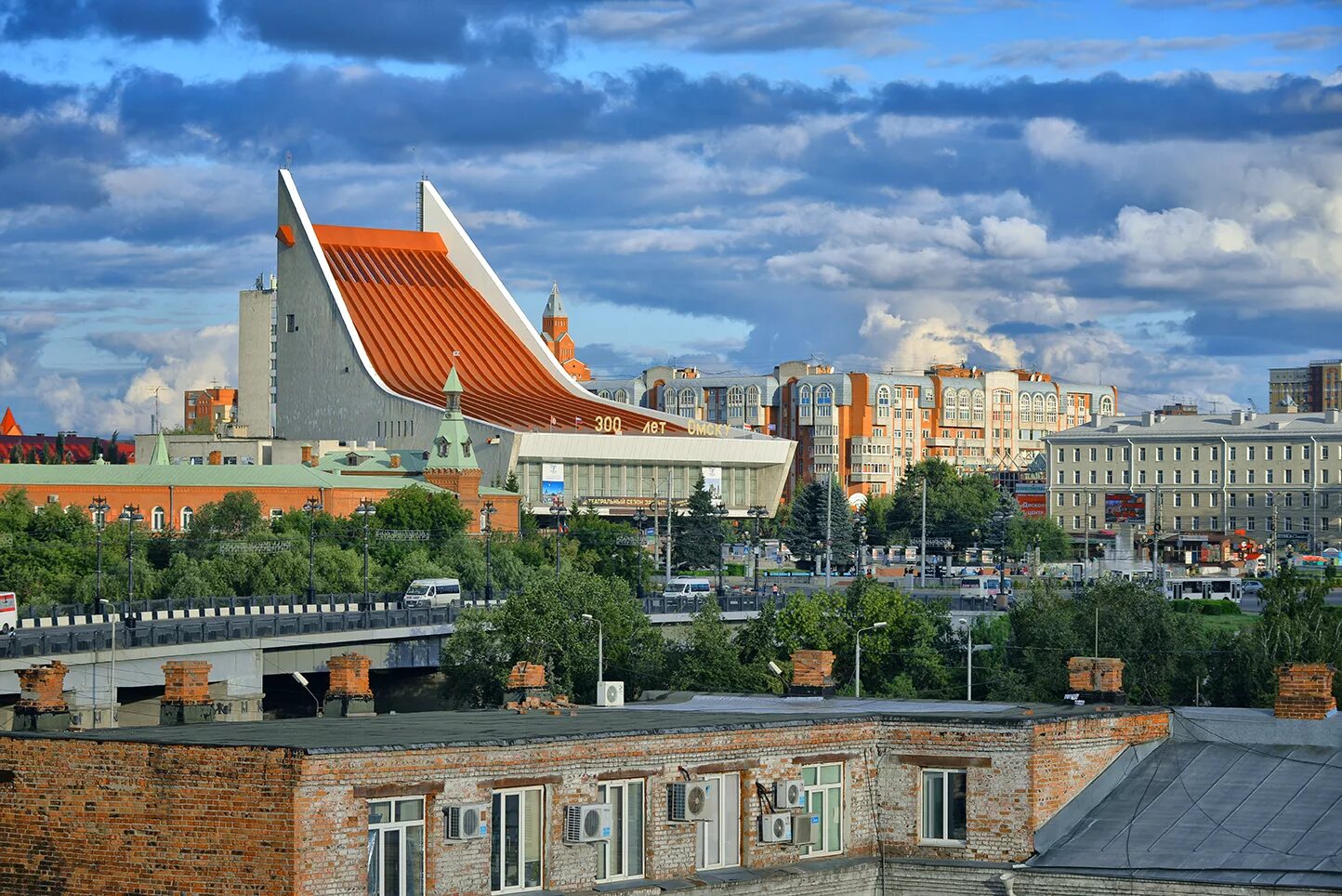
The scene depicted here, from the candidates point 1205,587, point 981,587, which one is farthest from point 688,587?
point 1205,587

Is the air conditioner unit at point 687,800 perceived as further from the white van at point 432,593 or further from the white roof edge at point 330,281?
the white roof edge at point 330,281

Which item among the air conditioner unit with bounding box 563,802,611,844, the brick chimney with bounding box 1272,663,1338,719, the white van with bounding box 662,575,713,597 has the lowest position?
the air conditioner unit with bounding box 563,802,611,844

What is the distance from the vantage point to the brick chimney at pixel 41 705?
25.7 m

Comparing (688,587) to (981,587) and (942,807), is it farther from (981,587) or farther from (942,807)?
(942,807)

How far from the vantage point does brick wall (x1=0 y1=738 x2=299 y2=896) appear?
62.3ft

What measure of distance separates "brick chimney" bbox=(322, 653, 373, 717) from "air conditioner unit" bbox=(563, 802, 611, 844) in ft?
20.5

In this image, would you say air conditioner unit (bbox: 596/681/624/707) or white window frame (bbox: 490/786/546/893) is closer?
white window frame (bbox: 490/786/546/893)

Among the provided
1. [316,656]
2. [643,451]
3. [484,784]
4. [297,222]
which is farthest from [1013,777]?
[297,222]

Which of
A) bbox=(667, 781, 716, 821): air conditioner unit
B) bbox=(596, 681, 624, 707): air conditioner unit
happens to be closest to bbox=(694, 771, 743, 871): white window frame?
bbox=(667, 781, 716, 821): air conditioner unit

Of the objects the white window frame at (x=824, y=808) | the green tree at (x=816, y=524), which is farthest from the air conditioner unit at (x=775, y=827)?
the green tree at (x=816, y=524)

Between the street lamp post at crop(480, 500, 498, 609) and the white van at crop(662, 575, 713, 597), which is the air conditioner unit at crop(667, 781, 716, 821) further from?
the white van at crop(662, 575, 713, 597)

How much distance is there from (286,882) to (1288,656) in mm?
55965

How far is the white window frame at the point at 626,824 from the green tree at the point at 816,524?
129062 millimetres

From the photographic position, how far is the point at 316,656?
259 feet
